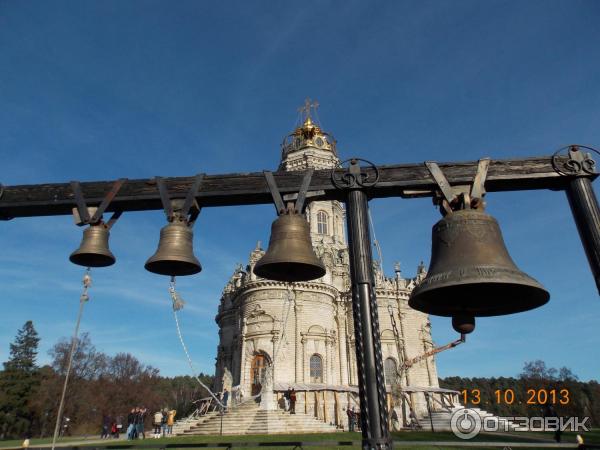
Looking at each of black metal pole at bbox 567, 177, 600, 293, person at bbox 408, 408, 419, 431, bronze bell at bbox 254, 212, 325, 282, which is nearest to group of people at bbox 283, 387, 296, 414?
person at bbox 408, 408, 419, 431

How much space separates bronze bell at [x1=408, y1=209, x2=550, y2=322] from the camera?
4.18 meters

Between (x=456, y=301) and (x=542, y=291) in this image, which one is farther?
(x=456, y=301)

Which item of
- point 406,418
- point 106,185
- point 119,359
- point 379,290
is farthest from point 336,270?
point 119,359

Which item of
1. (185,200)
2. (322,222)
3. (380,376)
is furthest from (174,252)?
(322,222)

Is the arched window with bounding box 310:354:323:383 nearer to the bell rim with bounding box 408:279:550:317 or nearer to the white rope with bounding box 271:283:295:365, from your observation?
the white rope with bounding box 271:283:295:365

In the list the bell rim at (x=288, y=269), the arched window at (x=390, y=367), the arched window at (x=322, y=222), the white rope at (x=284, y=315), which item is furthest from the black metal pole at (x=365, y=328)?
the arched window at (x=322, y=222)

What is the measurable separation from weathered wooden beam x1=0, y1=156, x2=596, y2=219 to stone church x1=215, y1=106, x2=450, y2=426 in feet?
81.1

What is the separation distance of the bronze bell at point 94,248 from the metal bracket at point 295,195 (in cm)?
218

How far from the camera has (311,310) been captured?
35.2 meters

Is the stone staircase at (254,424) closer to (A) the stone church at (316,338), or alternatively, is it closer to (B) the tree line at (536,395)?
(A) the stone church at (316,338)

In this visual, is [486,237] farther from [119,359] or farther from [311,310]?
[119,359]

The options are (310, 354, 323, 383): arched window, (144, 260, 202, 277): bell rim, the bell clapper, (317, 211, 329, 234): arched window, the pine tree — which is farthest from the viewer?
the pine tree

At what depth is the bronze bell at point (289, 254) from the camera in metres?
4.89

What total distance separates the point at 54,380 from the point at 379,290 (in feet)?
126
